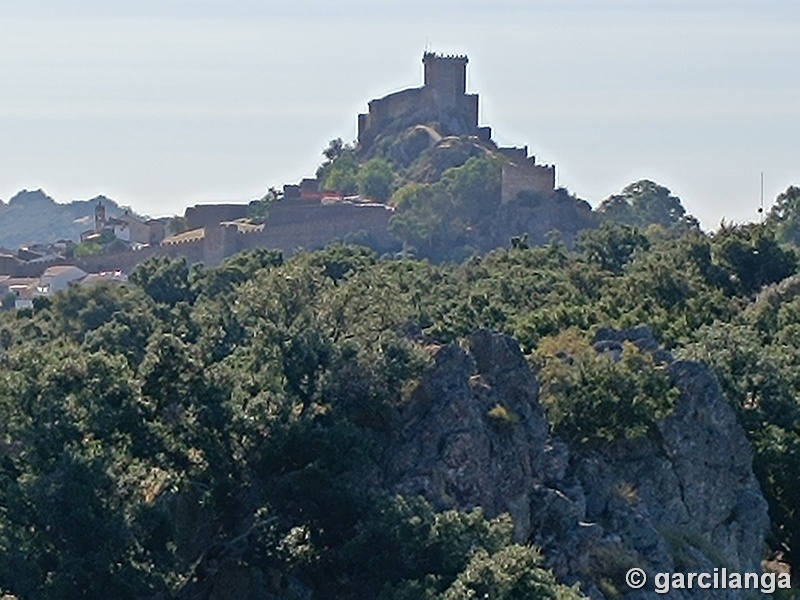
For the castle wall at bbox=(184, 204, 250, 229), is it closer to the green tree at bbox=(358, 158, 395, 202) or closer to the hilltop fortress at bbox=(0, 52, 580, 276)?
the hilltop fortress at bbox=(0, 52, 580, 276)

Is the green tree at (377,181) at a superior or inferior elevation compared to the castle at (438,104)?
inferior

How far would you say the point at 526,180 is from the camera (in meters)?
128

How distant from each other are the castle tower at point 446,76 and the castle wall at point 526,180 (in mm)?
13722

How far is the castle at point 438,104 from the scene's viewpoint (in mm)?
141250

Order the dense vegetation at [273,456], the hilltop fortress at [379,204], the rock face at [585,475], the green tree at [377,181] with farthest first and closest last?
1. the green tree at [377,181]
2. the hilltop fortress at [379,204]
3. the rock face at [585,475]
4. the dense vegetation at [273,456]

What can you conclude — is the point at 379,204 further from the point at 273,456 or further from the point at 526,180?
the point at 273,456

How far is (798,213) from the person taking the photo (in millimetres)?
109062

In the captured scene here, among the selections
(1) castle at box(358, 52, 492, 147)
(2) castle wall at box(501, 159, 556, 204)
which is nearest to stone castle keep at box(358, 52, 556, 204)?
(1) castle at box(358, 52, 492, 147)

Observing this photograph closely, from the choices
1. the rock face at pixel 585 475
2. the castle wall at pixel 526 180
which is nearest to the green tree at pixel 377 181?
the castle wall at pixel 526 180

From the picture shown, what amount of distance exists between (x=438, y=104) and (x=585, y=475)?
108m

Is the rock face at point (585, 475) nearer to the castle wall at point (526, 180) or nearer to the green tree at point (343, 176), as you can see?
the castle wall at point (526, 180)

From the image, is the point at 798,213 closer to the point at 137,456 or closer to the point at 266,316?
the point at 266,316

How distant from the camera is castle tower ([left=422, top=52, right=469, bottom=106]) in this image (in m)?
141

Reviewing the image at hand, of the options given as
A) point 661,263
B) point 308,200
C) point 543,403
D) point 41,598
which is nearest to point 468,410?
point 543,403
